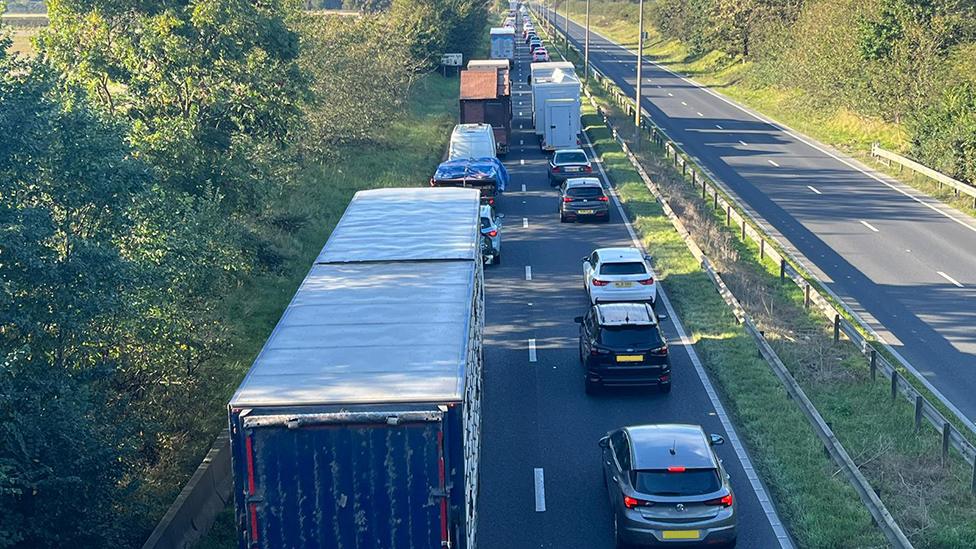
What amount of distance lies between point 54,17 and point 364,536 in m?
16.6

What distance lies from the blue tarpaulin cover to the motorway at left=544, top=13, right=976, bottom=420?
352 inches

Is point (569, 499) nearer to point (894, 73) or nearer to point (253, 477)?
point (253, 477)

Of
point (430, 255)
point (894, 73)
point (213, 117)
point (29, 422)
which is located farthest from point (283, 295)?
point (894, 73)

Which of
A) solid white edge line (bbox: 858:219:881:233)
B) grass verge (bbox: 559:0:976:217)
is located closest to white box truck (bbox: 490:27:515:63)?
grass verge (bbox: 559:0:976:217)

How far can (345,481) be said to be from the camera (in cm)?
1042

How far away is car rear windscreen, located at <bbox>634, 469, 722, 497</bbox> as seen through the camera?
12.8m

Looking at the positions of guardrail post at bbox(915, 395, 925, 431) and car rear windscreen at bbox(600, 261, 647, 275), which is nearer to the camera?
guardrail post at bbox(915, 395, 925, 431)

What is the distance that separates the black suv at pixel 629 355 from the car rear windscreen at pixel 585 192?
15.7 metres

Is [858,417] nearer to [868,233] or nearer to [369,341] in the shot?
[369,341]

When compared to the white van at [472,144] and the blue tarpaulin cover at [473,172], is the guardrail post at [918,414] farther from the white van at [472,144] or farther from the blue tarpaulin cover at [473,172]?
the white van at [472,144]

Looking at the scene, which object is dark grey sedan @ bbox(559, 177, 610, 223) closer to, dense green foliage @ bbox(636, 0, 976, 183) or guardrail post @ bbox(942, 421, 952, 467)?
dense green foliage @ bbox(636, 0, 976, 183)

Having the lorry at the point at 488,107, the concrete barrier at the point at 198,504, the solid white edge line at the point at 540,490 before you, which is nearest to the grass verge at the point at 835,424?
the solid white edge line at the point at 540,490

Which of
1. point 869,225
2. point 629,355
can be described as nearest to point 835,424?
point 629,355

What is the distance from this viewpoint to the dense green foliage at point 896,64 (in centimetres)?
4153
